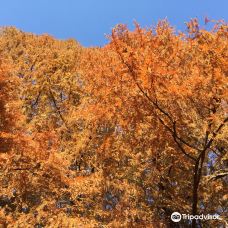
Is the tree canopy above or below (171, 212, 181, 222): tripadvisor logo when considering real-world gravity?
above

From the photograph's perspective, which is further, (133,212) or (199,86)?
(133,212)

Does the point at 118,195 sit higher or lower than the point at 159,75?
lower

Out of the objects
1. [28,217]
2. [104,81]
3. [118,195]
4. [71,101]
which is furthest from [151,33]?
[28,217]

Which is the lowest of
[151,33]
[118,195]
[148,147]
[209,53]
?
[118,195]

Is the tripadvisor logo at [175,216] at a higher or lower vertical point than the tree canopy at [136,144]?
lower

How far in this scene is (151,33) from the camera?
1225 centimetres

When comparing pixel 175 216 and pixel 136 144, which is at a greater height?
pixel 136 144

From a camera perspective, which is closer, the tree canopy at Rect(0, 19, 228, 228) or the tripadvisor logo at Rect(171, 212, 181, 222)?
the tree canopy at Rect(0, 19, 228, 228)

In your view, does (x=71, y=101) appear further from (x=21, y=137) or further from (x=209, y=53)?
(x=209, y=53)

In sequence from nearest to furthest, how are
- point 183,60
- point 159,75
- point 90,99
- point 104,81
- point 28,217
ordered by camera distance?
point 159,75 < point 28,217 < point 183,60 < point 104,81 < point 90,99

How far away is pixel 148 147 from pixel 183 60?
3.11 meters

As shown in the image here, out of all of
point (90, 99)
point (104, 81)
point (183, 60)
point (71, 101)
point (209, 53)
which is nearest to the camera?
point (209, 53)

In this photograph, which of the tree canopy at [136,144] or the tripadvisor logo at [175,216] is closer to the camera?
the tree canopy at [136,144]

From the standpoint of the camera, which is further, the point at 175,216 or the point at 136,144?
the point at 136,144
